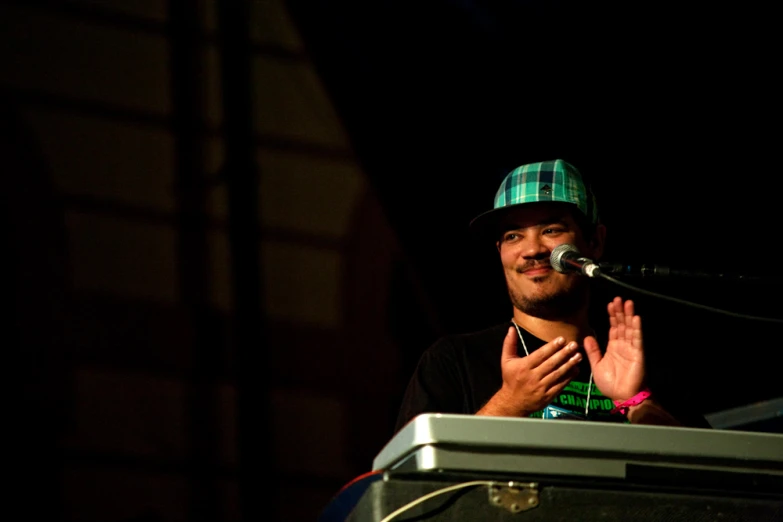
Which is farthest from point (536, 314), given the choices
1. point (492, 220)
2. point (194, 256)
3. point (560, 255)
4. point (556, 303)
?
point (194, 256)

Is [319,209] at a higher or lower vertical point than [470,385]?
higher

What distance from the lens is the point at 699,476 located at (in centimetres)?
159

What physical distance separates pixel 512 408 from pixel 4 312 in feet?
11.3

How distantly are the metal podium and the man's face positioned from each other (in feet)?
3.23

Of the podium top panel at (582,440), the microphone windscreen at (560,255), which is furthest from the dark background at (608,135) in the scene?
the podium top panel at (582,440)

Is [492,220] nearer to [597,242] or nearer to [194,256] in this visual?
[597,242]

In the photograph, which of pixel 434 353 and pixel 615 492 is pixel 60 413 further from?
pixel 615 492

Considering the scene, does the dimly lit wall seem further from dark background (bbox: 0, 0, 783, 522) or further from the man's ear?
the man's ear

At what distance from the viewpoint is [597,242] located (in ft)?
9.00

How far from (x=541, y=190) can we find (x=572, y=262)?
0.67 m

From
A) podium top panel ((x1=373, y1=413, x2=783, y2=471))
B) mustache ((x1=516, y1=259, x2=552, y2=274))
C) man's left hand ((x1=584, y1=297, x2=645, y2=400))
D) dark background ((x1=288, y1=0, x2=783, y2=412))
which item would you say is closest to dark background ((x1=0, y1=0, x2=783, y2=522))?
dark background ((x1=288, y1=0, x2=783, y2=412))

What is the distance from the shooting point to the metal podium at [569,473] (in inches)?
58.7

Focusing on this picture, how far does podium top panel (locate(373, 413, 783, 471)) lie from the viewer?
1488 millimetres

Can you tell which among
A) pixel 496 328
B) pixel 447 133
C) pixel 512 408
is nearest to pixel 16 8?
pixel 447 133
